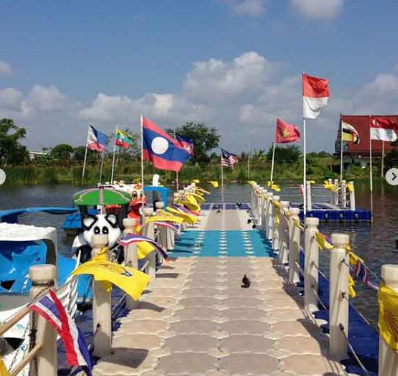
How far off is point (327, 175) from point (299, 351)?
2295 inches

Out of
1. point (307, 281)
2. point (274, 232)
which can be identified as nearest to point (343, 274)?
point (307, 281)

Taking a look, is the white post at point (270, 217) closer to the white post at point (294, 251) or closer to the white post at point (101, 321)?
the white post at point (294, 251)

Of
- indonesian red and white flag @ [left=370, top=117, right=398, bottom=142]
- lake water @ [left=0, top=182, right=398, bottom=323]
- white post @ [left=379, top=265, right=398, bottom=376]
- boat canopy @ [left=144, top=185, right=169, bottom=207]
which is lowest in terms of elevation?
lake water @ [left=0, top=182, right=398, bottom=323]

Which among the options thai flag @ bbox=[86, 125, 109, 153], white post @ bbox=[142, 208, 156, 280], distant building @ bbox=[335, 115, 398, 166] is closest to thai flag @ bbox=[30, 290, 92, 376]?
white post @ bbox=[142, 208, 156, 280]

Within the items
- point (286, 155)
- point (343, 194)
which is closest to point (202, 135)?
point (286, 155)

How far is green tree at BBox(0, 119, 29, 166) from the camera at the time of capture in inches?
2549

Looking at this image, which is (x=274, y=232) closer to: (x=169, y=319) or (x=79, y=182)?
(x=169, y=319)

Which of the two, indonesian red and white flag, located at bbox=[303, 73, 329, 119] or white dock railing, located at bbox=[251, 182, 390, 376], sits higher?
indonesian red and white flag, located at bbox=[303, 73, 329, 119]

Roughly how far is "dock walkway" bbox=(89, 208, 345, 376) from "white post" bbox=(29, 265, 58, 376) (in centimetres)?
145

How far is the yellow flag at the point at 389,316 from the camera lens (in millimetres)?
3715

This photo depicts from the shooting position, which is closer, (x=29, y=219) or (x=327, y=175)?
(x=29, y=219)

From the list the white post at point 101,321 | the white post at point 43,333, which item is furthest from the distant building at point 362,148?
the white post at point 43,333

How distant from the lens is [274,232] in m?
13.4

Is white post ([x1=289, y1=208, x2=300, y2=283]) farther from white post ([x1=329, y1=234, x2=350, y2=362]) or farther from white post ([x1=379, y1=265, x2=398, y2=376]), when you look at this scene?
white post ([x1=379, y1=265, x2=398, y2=376])
